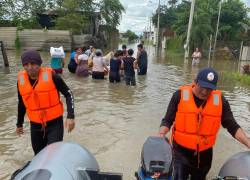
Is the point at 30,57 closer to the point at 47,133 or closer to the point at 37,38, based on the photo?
the point at 47,133

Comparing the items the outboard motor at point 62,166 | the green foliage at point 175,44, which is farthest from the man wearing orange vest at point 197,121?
the green foliage at point 175,44

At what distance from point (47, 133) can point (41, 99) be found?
456 millimetres

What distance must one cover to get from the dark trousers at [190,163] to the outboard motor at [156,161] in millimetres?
833

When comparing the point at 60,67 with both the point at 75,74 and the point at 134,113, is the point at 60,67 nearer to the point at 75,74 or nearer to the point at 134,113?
the point at 75,74

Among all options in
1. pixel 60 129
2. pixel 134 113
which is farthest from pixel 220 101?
pixel 134 113

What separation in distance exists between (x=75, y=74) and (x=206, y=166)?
42.6 feet

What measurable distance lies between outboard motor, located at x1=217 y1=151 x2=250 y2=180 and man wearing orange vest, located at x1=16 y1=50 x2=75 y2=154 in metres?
1.97

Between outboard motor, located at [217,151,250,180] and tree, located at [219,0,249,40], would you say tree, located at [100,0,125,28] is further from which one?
outboard motor, located at [217,151,250,180]

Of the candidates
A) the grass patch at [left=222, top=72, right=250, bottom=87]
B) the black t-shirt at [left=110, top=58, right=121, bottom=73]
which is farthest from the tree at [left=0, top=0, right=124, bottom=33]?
the grass patch at [left=222, top=72, right=250, bottom=87]

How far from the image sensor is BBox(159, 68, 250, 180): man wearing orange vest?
13.0 ft

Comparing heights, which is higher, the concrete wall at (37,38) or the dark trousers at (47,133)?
the concrete wall at (37,38)

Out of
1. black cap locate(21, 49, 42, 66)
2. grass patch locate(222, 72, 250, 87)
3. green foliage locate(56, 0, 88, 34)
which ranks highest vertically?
green foliage locate(56, 0, 88, 34)

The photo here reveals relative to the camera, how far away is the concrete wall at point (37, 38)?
1307 inches

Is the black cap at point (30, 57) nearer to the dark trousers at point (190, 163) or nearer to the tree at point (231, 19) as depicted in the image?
the dark trousers at point (190, 163)
